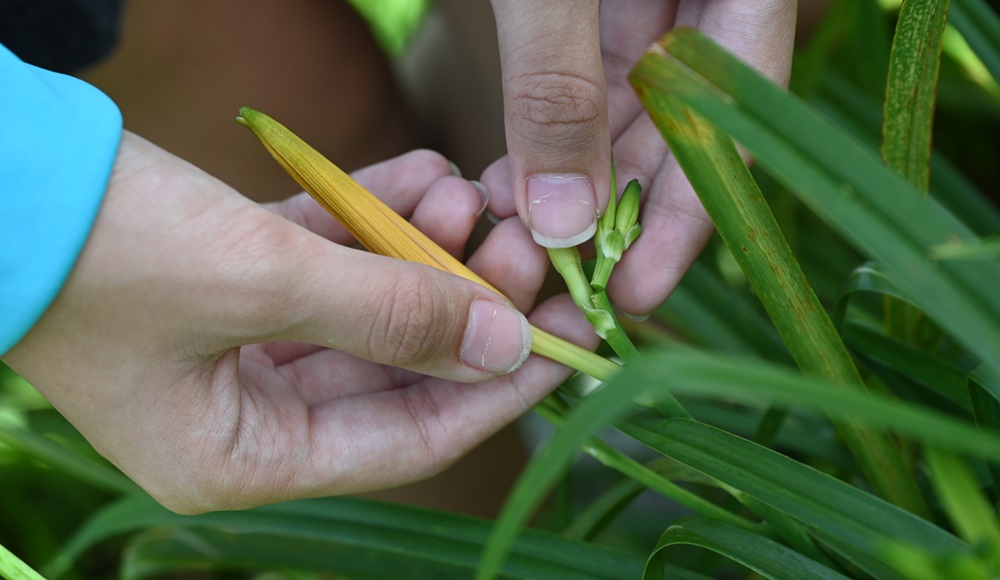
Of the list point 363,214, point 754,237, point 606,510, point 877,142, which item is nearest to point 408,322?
point 363,214

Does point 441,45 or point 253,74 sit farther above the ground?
point 441,45

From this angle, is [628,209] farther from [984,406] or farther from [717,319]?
[717,319]

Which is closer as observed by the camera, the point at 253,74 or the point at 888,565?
the point at 888,565

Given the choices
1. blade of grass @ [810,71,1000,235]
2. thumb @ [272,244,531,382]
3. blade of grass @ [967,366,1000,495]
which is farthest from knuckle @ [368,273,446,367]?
blade of grass @ [810,71,1000,235]

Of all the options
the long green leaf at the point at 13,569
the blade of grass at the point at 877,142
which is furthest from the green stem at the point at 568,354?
the blade of grass at the point at 877,142

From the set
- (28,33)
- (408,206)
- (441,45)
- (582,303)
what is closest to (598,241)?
(582,303)

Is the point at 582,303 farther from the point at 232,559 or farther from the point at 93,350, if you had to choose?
the point at 232,559

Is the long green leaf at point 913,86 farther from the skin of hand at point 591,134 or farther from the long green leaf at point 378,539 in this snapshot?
the long green leaf at point 378,539
